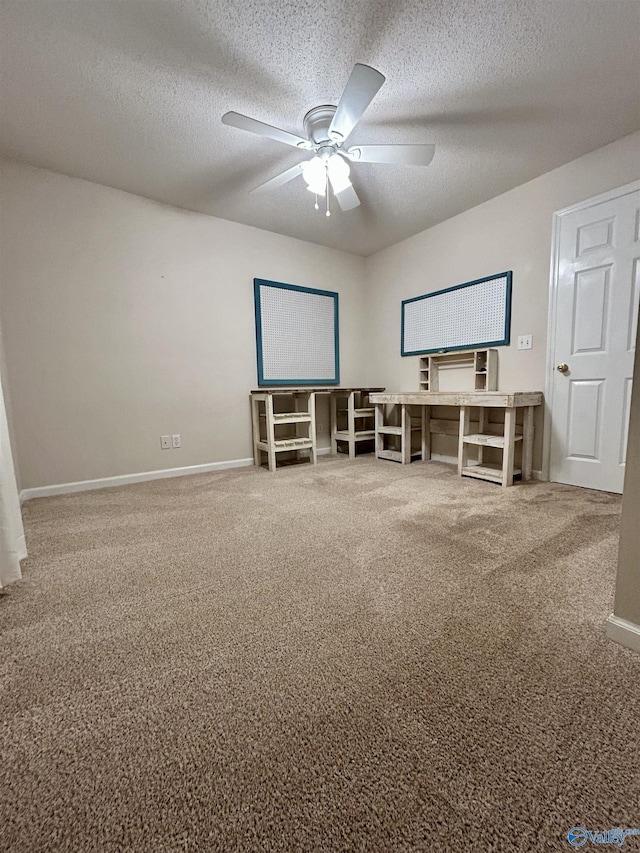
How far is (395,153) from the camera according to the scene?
181 centimetres

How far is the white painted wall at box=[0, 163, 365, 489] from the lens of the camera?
7.61 ft

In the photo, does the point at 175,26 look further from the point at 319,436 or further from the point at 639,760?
the point at 319,436

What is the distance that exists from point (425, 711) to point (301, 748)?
285 mm

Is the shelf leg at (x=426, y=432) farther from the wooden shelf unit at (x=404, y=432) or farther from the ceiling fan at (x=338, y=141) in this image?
the ceiling fan at (x=338, y=141)

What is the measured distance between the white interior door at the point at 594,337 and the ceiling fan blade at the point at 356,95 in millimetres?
1807

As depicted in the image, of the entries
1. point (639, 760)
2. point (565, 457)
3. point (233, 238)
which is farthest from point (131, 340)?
point (565, 457)

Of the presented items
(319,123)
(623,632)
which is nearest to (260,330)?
(319,123)

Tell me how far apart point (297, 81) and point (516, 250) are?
6.67 ft

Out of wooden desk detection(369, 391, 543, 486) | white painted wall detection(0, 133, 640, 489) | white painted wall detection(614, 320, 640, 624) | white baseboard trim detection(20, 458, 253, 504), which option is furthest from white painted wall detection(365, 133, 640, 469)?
white baseboard trim detection(20, 458, 253, 504)

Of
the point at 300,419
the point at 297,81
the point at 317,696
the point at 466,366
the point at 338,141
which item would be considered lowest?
the point at 317,696

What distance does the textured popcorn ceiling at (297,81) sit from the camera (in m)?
1.35

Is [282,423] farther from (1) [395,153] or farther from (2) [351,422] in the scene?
(1) [395,153]

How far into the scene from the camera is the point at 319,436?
3902 millimetres

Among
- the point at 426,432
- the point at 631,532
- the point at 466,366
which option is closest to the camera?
the point at 631,532
